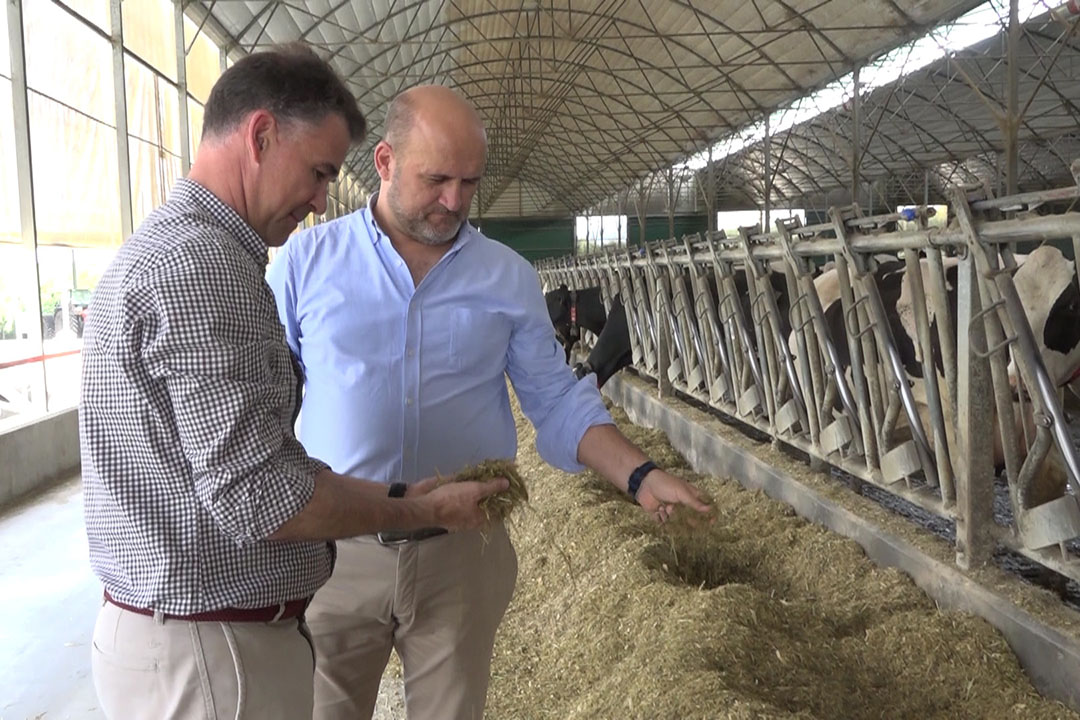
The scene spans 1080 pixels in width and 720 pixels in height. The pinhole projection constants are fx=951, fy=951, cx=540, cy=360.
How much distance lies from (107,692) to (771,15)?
14.7 metres

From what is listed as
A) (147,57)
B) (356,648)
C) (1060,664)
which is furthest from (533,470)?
(147,57)

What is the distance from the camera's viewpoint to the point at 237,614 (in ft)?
4.80

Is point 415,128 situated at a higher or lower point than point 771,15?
lower

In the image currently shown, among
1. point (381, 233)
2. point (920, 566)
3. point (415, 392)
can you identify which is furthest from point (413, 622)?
point (920, 566)

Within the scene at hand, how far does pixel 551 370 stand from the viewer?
2.31 m

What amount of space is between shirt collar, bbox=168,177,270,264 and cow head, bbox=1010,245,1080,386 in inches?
156

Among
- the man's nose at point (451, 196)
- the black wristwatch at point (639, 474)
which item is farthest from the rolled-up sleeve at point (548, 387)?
the man's nose at point (451, 196)

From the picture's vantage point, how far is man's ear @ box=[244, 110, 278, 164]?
57.5 inches

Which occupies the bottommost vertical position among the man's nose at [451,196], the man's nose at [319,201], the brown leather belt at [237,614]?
the brown leather belt at [237,614]

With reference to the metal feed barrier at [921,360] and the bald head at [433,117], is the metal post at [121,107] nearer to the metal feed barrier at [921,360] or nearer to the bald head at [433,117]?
the metal feed barrier at [921,360]

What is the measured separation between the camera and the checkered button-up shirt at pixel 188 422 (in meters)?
1.30

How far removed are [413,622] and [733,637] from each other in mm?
1303

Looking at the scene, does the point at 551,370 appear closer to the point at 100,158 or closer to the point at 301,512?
the point at 301,512

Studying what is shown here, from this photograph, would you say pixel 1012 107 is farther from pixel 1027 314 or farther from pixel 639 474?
pixel 639 474
